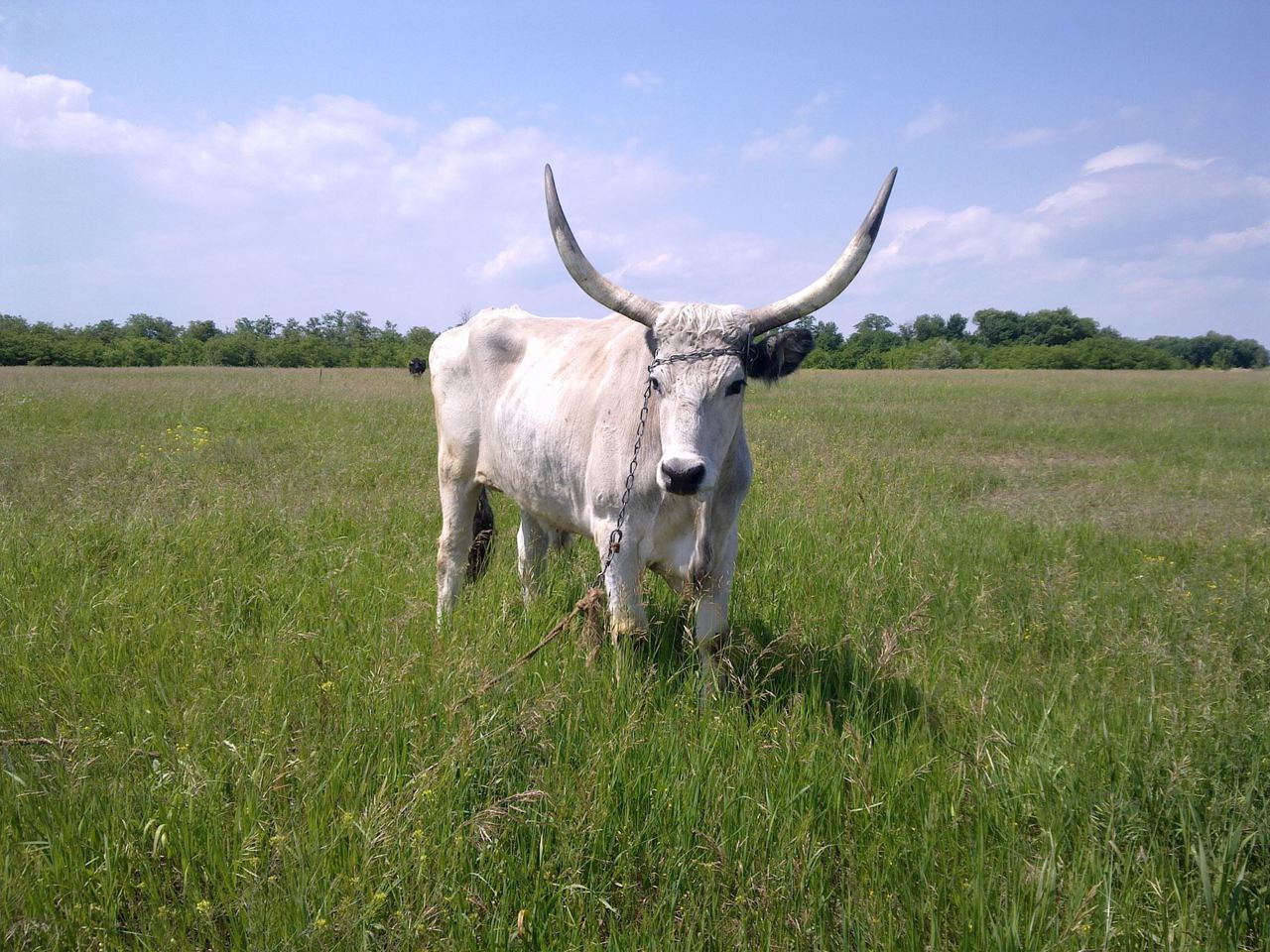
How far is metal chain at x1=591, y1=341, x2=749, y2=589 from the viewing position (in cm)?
340

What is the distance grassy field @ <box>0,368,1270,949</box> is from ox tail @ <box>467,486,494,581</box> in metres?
0.23

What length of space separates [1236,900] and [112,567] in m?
5.61

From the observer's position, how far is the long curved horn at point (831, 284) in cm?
354

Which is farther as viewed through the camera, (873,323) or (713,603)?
(873,323)

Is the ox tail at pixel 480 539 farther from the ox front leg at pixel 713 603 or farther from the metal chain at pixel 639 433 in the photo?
the ox front leg at pixel 713 603

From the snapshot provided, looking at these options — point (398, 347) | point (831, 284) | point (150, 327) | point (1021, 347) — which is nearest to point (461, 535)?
point (831, 284)

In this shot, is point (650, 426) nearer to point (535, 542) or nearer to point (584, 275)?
point (584, 275)

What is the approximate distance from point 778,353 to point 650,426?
2.43 ft

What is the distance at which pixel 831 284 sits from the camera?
141 inches

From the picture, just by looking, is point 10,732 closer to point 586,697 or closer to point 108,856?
point 108,856

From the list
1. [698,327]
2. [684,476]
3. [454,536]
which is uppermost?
[698,327]

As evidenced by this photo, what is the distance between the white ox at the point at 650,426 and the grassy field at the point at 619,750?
437mm

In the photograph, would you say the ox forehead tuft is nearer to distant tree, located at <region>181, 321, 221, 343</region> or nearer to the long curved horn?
the long curved horn

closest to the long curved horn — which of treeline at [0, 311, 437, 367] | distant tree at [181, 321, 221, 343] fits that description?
treeline at [0, 311, 437, 367]
